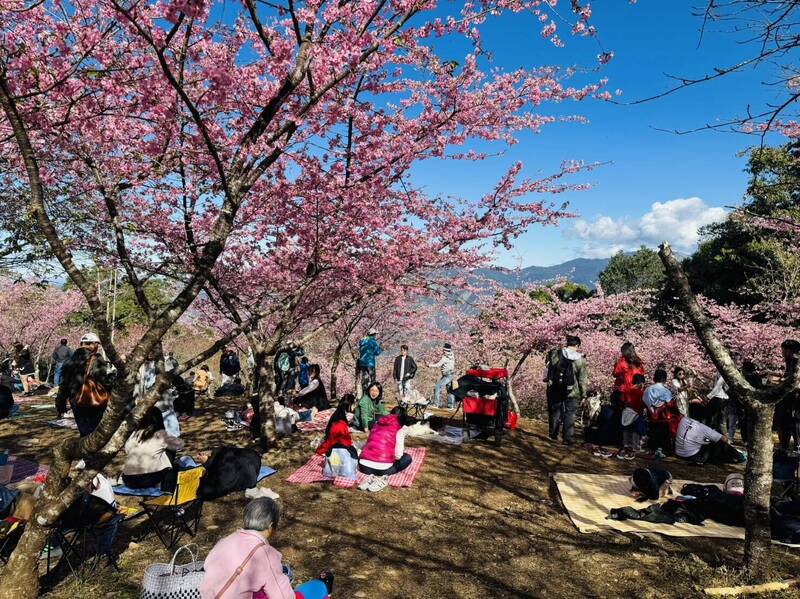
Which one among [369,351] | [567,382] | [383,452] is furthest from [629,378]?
[369,351]

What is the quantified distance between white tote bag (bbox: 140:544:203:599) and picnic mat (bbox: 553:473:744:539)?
4.36 metres

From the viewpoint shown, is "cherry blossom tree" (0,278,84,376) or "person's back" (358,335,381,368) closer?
"person's back" (358,335,381,368)

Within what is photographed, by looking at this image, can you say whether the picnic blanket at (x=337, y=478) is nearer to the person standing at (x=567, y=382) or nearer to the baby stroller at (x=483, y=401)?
the baby stroller at (x=483, y=401)

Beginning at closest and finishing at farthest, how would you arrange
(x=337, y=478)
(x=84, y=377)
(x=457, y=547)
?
(x=457, y=547), (x=84, y=377), (x=337, y=478)

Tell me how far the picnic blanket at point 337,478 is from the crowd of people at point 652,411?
339 centimetres

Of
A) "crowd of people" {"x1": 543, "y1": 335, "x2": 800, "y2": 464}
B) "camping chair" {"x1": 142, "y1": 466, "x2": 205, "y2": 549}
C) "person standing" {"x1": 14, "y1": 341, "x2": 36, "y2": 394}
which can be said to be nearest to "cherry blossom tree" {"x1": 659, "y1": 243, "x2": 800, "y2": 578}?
"crowd of people" {"x1": 543, "y1": 335, "x2": 800, "y2": 464}

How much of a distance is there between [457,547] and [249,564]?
9.97ft

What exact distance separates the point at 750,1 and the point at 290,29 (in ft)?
14.0

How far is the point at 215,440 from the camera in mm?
9430

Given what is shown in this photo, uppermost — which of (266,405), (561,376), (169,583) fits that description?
(561,376)

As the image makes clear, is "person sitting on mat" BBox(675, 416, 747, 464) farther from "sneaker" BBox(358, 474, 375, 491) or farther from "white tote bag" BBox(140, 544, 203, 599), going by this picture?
"white tote bag" BBox(140, 544, 203, 599)

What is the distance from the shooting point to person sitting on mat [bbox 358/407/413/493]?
7.14 m

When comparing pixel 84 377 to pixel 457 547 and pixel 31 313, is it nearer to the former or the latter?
pixel 457 547

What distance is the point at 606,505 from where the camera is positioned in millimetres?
6434
